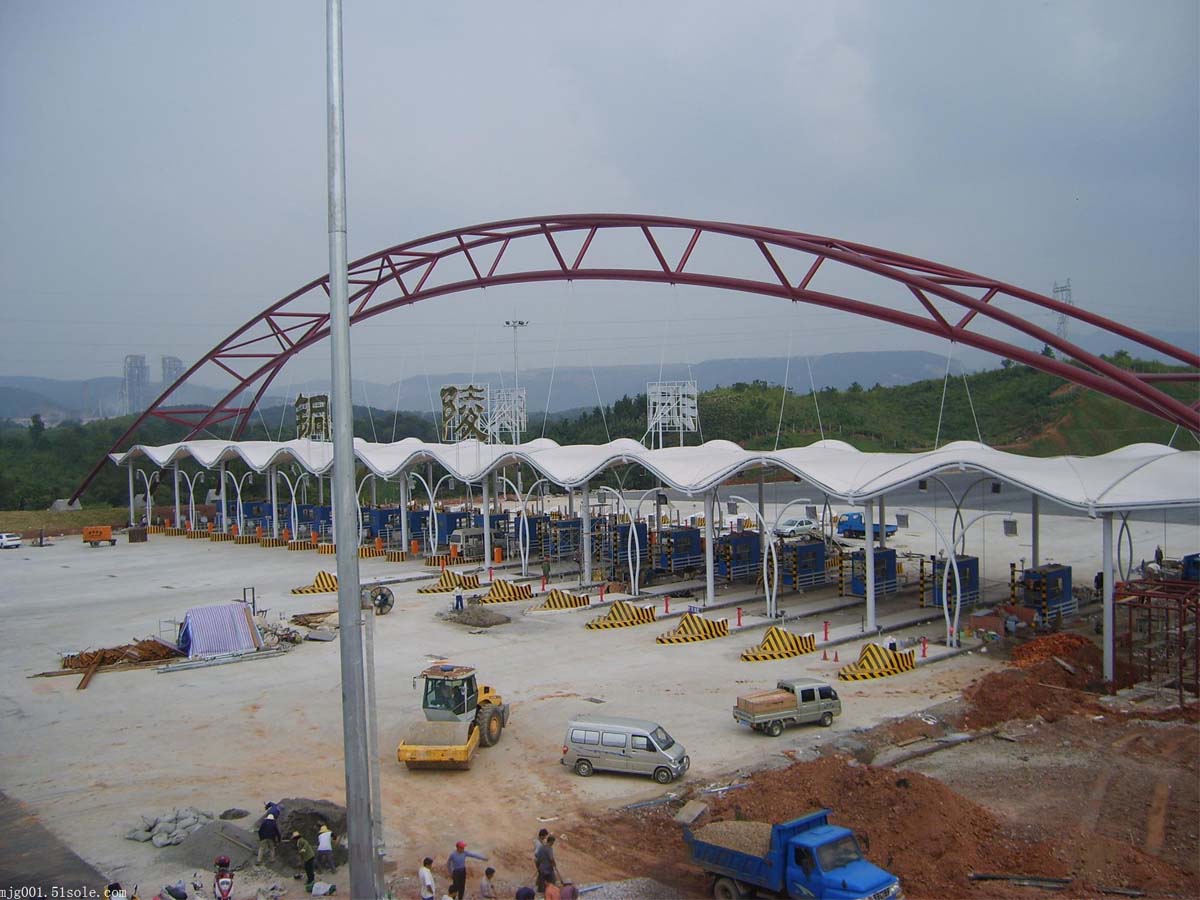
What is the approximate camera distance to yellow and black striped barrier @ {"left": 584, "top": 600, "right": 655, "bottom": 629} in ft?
82.8

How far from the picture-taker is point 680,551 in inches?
1262

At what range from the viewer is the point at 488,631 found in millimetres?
24969

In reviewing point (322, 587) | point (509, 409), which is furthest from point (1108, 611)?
point (509, 409)

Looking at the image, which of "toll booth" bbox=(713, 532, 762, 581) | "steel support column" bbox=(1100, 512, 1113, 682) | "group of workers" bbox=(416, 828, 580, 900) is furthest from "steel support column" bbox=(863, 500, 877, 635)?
"group of workers" bbox=(416, 828, 580, 900)

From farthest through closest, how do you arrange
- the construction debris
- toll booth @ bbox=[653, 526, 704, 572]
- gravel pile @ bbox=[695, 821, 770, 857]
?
toll booth @ bbox=[653, 526, 704, 572] < the construction debris < gravel pile @ bbox=[695, 821, 770, 857]

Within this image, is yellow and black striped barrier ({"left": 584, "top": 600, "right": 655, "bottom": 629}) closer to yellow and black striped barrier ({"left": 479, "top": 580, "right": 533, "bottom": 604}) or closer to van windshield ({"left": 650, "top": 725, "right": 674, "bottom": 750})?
yellow and black striped barrier ({"left": 479, "top": 580, "right": 533, "bottom": 604})

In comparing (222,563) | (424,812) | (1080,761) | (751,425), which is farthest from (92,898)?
(751,425)

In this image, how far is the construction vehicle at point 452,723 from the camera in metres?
14.1

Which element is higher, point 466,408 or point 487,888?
point 466,408

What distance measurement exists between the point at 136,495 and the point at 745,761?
2475 inches

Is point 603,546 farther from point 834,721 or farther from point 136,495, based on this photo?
point 136,495

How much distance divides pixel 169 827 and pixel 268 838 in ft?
6.08

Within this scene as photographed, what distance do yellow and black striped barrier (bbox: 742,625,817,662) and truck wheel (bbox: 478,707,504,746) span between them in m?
7.38

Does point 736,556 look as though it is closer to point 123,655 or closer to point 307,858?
point 123,655
